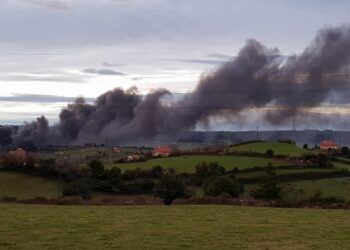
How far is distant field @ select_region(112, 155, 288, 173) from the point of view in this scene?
337 feet

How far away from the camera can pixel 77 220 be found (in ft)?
106

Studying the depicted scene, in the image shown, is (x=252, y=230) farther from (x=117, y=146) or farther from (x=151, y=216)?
(x=117, y=146)

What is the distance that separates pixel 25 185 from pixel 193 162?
122ft

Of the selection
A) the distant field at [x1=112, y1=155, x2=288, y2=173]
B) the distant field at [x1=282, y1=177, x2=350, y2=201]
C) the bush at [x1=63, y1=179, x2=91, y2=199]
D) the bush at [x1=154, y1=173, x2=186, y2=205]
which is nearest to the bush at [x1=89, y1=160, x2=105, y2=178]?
the bush at [x1=63, y1=179, x2=91, y2=199]

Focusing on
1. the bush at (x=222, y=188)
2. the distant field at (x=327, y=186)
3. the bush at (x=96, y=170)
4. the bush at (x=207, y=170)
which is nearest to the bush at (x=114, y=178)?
the bush at (x=96, y=170)

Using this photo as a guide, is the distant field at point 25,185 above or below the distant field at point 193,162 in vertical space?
below

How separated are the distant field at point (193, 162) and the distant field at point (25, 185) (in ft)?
68.9

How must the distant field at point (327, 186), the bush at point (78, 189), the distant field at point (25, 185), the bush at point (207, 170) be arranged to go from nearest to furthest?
the bush at point (78, 189) < the distant field at point (25, 185) < the distant field at point (327, 186) < the bush at point (207, 170)

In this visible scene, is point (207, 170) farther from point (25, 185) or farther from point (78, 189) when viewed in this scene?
point (25, 185)

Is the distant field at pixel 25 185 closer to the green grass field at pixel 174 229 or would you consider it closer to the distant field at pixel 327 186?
the distant field at pixel 327 186

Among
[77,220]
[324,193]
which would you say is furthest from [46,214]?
[324,193]

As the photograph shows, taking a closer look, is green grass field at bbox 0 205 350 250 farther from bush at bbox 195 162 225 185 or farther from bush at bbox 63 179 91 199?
bush at bbox 195 162 225 185

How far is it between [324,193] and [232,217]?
51.9 metres

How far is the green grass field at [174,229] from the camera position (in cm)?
2353
